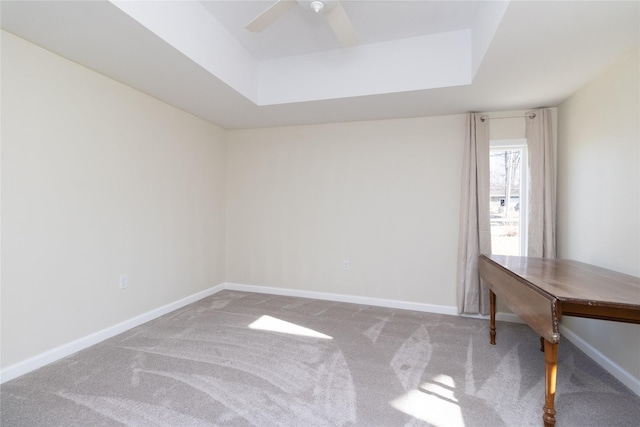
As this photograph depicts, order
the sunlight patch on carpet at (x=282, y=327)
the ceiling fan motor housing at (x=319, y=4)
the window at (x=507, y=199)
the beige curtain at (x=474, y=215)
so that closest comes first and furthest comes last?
the ceiling fan motor housing at (x=319, y=4)
the sunlight patch on carpet at (x=282, y=327)
the beige curtain at (x=474, y=215)
the window at (x=507, y=199)

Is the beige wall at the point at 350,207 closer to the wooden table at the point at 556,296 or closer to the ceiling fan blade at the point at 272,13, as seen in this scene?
the wooden table at the point at 556,296

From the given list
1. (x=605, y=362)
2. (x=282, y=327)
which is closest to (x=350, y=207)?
(x=282, y=327)

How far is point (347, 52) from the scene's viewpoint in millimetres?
2754

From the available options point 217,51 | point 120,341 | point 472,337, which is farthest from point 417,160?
point 120,341

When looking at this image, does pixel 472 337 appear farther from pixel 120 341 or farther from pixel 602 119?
pixel 120 341

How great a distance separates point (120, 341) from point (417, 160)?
3.41 meters

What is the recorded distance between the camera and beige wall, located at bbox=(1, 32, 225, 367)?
1.94 meters

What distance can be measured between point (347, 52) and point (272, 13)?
108 cm

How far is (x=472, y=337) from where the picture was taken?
104 inches

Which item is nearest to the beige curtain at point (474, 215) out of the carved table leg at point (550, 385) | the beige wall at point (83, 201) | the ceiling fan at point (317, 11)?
the carved table leg at point (550, 385)

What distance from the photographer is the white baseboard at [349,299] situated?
3.31 m

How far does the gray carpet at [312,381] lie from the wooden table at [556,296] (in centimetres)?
44

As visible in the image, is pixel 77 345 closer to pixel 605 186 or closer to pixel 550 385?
pixel 550 385

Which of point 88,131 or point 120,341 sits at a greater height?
point 88,131
